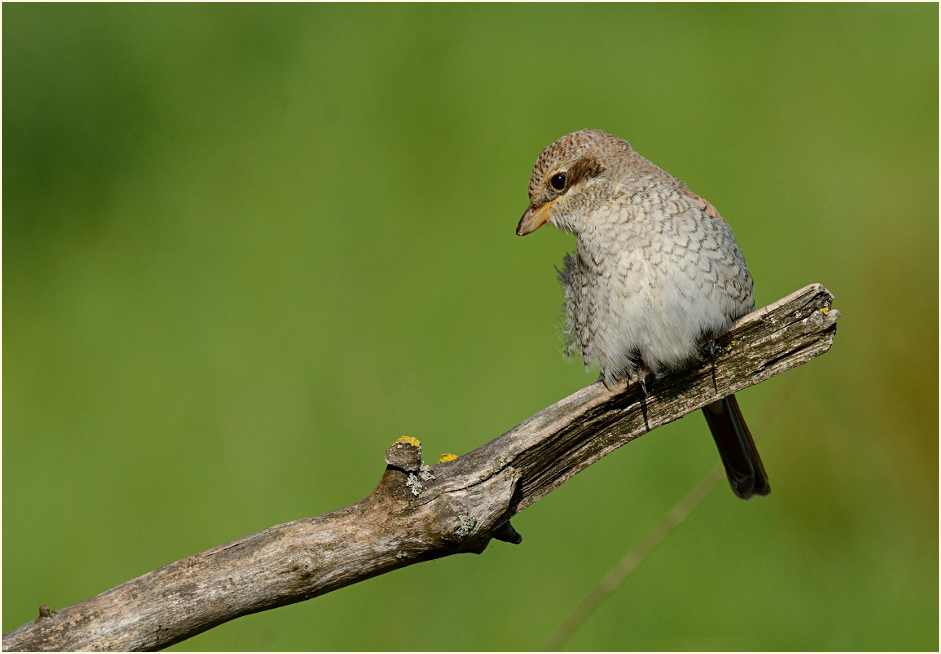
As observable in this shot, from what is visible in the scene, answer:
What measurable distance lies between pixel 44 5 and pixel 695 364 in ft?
14.5

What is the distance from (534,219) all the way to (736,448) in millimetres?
1040

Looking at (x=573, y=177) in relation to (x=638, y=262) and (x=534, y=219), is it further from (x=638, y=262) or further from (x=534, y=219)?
(x=638, y=262)

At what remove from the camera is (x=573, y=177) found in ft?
8.10

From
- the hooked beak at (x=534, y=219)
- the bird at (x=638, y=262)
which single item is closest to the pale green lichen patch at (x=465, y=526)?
the bird at (x=638, y=262)

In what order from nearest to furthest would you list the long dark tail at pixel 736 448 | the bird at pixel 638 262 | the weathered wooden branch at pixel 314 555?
the weathered wooden branch at pixel 314 555 → the bird at pixel 638 262 → the long dark tail at pixel 736 448

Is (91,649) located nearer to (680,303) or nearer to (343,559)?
(343,559)

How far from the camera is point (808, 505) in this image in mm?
3705

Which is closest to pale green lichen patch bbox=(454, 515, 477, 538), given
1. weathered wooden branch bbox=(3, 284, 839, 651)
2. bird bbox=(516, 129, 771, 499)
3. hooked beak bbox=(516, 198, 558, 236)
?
weathered wooden branch bbox=(3, 284, 839, 651)

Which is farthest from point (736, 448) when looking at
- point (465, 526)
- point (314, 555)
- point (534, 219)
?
point (314, 555)

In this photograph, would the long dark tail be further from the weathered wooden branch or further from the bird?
the weathered wooden branch

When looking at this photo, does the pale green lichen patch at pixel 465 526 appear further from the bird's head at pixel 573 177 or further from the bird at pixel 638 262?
the bird's head at pixel 573 177

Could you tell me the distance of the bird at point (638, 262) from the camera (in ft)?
7.37

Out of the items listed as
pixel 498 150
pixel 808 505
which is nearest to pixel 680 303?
pixel 808 505

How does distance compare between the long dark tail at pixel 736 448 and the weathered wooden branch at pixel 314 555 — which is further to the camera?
the long dark tail at pixel 736 448
